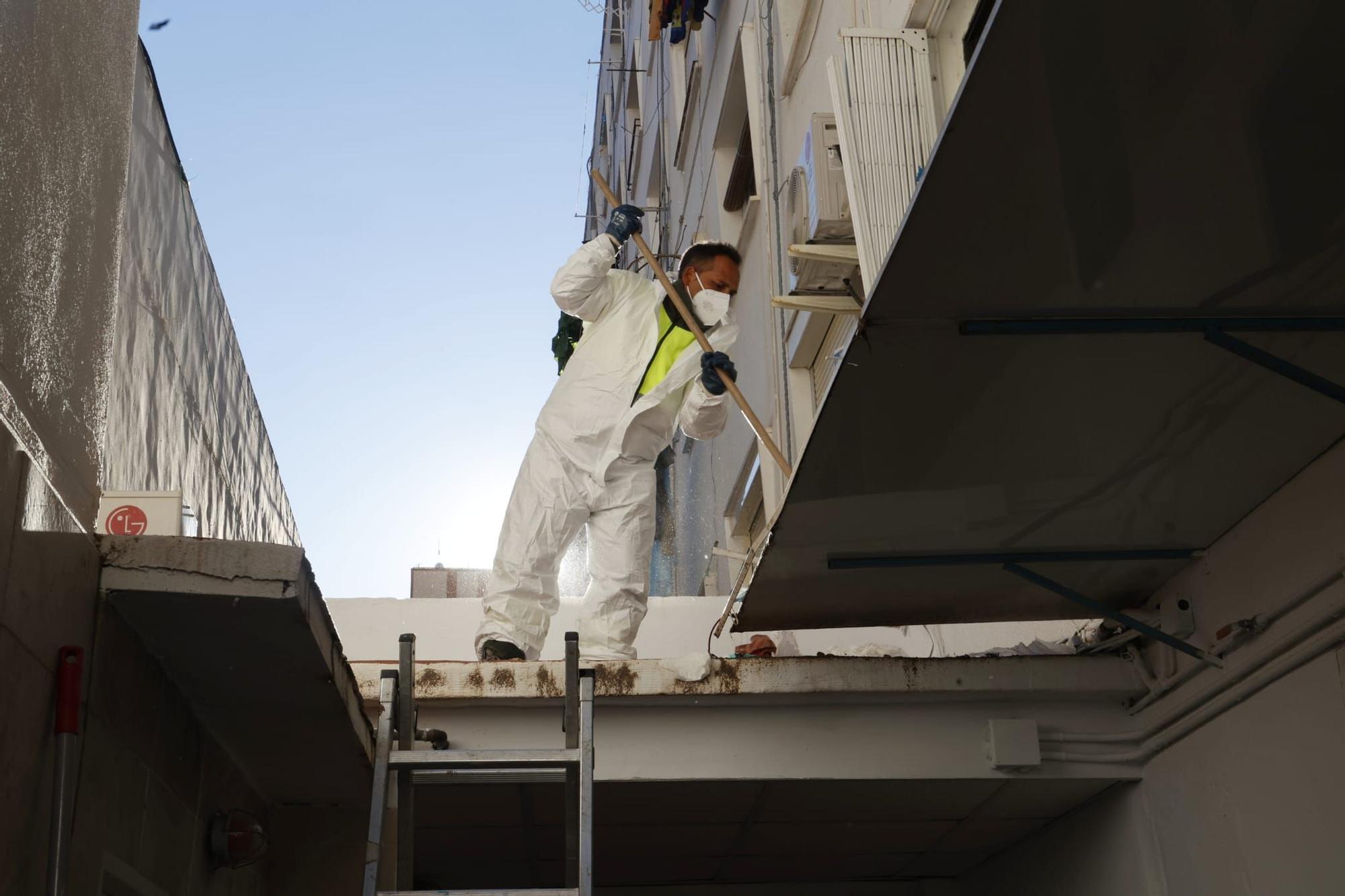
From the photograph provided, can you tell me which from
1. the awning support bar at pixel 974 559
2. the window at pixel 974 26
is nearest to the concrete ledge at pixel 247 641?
the awning support bar at pixel 974 559

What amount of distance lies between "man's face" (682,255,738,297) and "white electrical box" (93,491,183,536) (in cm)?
311

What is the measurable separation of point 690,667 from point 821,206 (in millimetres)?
2346

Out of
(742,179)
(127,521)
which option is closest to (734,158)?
(742,179)

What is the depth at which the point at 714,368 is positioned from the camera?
21.2 ft

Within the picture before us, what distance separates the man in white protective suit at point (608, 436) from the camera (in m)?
6.01

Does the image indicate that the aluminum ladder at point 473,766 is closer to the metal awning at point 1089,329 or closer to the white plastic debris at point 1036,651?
the metal awning at point 1089,329

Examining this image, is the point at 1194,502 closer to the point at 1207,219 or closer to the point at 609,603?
the point at 1207,219

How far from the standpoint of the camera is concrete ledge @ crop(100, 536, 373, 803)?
3498mm

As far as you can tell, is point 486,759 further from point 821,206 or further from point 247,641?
point 821,206

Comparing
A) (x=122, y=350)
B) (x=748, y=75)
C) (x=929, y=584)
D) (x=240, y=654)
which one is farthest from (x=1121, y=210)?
(x=748, y=75)

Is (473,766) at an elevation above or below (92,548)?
below

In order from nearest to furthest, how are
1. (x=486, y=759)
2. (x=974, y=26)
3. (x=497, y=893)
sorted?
1. (x=497, y=893)
2. (x=486, y=759)
3. (x=974, y=26)

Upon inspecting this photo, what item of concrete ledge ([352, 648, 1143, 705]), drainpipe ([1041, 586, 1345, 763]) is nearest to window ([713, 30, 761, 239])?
concrete ledge ([352, 648, 1143, 705])

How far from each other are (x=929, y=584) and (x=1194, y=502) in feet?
2.77
